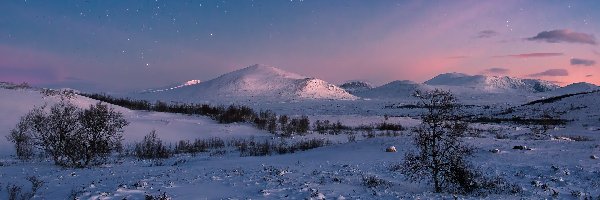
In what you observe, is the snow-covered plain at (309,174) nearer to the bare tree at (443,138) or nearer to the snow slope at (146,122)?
the bare tree at (443,138)

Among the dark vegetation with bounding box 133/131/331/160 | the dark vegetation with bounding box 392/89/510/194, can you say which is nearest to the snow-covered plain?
the dark vegetation with bounding box 392/89/510/194

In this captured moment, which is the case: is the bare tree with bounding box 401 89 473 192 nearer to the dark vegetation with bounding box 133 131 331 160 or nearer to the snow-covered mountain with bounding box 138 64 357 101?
the dark vegetation with bounding box 133 131 331 160

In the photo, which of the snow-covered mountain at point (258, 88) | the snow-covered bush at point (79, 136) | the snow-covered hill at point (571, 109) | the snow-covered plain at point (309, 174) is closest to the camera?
the snow-covered plain at point (309, 174)

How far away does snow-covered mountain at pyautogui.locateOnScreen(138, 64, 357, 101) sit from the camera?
99.8 meters

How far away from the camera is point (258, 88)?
108375 millimetres

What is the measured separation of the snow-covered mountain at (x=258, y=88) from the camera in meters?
99.8

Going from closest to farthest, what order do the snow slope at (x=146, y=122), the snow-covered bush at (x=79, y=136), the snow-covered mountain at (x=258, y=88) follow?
1. the snow-covered bush at (x=79, y=136)
2. the snow slope at (x=146, y=122)
3. the snow-covered mountain at (x=258, y=88)

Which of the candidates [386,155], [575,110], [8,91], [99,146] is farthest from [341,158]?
[575,110]

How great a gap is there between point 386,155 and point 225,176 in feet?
24.8

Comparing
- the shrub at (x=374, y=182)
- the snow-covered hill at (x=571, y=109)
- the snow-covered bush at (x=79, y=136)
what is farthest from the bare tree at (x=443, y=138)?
the snow-covered hill at (x=571, y=109)

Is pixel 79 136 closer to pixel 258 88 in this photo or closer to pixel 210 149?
pixel 210 149

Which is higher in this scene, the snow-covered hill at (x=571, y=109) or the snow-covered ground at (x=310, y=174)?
the snow-covered hill at (x=571, y=109)

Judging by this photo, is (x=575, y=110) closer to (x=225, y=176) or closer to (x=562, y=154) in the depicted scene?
(x=562, y=154)

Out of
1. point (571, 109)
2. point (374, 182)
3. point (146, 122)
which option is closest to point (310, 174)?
point (374, 182)
